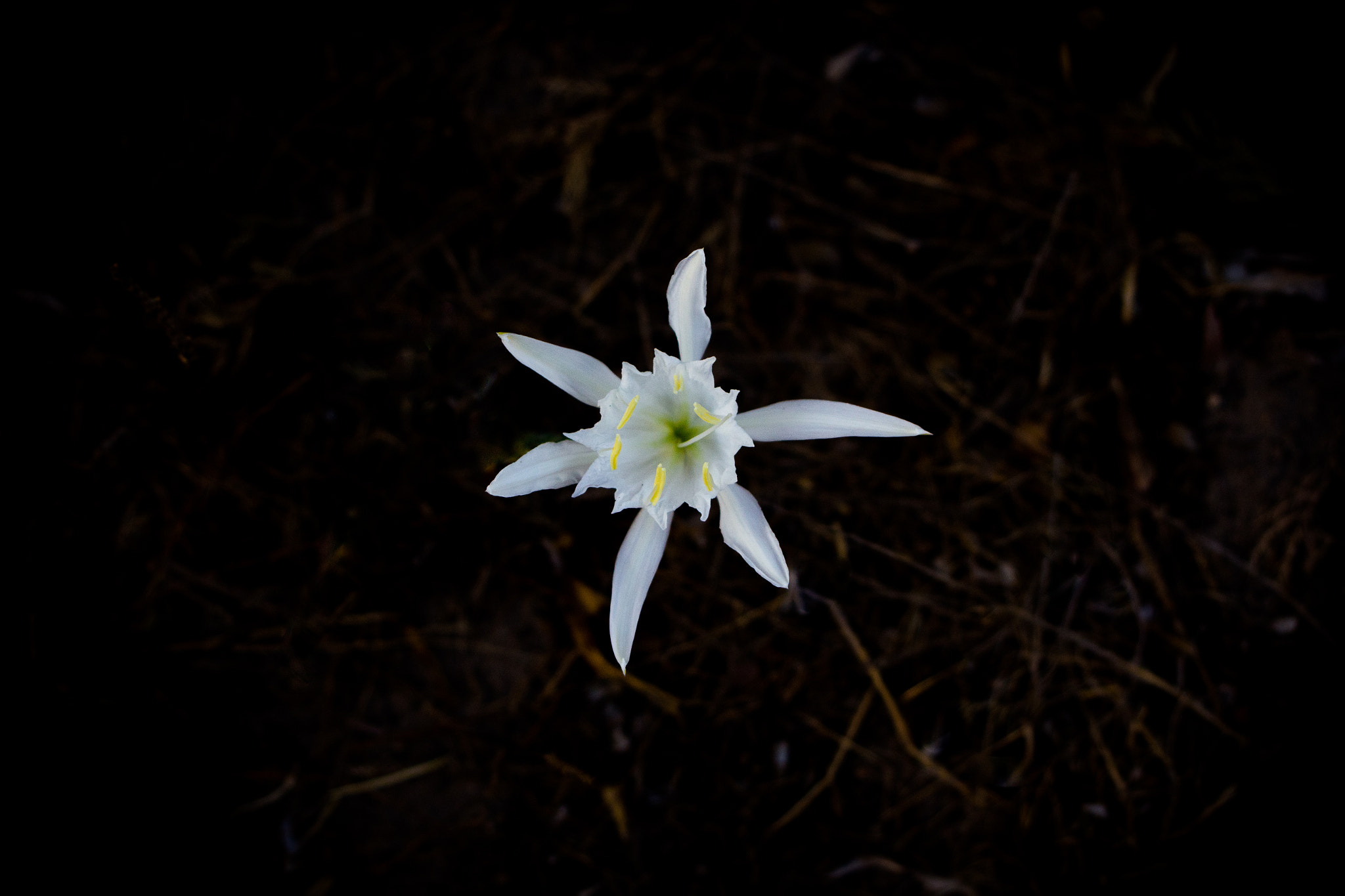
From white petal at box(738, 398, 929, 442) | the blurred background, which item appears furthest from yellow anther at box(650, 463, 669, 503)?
the blurred background

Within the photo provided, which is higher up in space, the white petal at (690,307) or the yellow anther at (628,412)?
the white petal at (690,307)

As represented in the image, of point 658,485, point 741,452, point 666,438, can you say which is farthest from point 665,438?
point 741,452

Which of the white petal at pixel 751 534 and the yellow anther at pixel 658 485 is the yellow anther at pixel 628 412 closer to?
the yellow anther at pixel 658 485

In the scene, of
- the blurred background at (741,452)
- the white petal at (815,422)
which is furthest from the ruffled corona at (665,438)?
the blurred background at (741,452)

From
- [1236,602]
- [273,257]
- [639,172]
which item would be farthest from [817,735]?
[273,257]

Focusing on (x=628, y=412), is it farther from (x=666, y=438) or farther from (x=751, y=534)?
(x=751, y=534)

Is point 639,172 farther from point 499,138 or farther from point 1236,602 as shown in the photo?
point 1236,602

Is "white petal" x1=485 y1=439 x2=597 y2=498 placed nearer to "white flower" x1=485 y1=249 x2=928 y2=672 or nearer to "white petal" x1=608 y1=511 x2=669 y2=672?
"white flower" x1=485 y1=249 x2=928 y2=672
